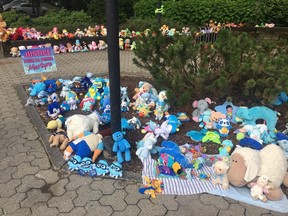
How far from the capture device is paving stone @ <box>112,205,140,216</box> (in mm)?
2783

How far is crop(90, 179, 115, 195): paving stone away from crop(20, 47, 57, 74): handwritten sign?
293 centimetres

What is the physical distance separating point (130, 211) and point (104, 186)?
46 centimetres

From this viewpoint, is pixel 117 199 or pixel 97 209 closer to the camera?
pixel 97 209

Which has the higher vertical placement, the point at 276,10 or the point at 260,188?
the point at 276,10

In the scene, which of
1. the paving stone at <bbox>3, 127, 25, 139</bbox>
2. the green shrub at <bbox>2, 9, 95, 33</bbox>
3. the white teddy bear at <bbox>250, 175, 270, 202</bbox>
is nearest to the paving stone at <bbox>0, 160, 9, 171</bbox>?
the paving stone at <bbox>3, 127, 25, 139</bbox>

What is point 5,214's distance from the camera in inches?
108

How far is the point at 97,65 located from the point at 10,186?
5.46 meters

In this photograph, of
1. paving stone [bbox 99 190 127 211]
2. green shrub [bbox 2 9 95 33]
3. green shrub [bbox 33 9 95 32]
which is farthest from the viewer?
green shrub [bbox 33 9 95 32]

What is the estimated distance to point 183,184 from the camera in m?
3.18

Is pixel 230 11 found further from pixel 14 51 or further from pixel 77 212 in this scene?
pixel 77 212

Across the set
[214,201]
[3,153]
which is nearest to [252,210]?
[214,201]

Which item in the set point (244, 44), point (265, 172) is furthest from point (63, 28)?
point (265, 172)

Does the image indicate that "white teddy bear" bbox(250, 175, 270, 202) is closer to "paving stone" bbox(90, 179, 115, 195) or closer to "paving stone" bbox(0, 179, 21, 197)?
"paving stone" bbox(90, 179, 115, 195)

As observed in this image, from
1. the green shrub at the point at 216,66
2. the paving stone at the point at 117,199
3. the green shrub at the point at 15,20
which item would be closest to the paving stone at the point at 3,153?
the paving stone at the point at 117,199
